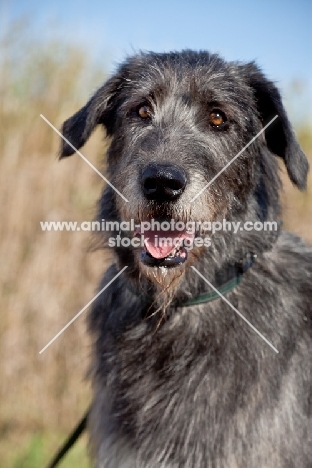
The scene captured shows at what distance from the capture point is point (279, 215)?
3461 mm

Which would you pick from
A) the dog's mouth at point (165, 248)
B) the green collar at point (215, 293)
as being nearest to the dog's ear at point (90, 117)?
the dog's mouth at point (165, 248)

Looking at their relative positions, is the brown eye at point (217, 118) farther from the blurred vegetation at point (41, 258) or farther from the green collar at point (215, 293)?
the blurred vegetation at point (41, 258)

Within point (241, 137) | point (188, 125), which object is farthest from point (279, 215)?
point (188, 125)

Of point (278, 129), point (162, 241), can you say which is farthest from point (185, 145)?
point (278, 129)

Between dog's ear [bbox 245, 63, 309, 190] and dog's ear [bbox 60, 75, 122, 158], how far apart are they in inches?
33.3

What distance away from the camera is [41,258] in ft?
20.4

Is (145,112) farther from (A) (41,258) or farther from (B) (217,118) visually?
(A) (41,258)

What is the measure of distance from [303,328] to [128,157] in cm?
135

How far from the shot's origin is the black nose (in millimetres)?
2824

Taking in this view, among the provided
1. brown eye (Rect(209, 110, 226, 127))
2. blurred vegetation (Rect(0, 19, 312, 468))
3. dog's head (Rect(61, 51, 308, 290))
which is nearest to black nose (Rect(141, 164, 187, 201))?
dog's head (Rect(61, 51, 308, 290))

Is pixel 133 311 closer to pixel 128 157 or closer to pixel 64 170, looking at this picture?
pixel 128 157

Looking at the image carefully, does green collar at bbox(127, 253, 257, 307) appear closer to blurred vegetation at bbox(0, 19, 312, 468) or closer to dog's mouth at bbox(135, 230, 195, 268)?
dog's mouth at bbox(135, 230, 195, 268)

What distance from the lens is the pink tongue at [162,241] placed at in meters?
3.01

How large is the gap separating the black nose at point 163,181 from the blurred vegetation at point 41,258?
2.35m
